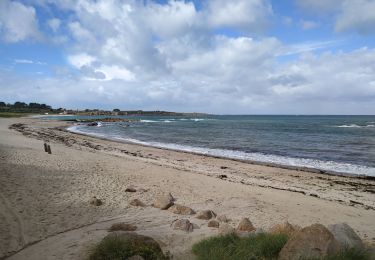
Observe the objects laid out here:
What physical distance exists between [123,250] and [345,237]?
3922mm

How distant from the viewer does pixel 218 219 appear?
8.28 metres

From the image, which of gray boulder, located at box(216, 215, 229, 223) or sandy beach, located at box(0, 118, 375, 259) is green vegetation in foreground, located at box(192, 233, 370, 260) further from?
gray boulder, located at box(216, 215, 229, 223)

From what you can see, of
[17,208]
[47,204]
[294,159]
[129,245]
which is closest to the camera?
[129,245]

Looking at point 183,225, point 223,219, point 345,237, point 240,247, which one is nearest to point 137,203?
point 183,225

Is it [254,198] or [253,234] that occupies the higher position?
[253,234]

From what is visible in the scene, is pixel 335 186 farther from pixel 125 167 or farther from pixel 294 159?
pixel 125 167

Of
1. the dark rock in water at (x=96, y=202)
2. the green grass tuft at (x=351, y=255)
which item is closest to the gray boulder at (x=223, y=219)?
the dark rock in water at (x=96, y=202)

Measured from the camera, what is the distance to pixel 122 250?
5.26 metres

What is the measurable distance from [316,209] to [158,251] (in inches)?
262

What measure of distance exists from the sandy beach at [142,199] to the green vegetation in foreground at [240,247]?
49cm

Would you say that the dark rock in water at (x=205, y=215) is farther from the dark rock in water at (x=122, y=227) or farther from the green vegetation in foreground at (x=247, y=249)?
the green vegetation in foreground at (x=247, y=249)

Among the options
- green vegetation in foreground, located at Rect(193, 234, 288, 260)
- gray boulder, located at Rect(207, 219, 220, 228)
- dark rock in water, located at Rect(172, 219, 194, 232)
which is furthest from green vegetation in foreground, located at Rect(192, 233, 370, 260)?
gray boulder, located at Rect(207, 219, 220, 228)

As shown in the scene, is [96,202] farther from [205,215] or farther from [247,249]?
[247,249]

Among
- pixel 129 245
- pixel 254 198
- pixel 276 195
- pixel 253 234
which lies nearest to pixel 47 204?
pixel 129 245
